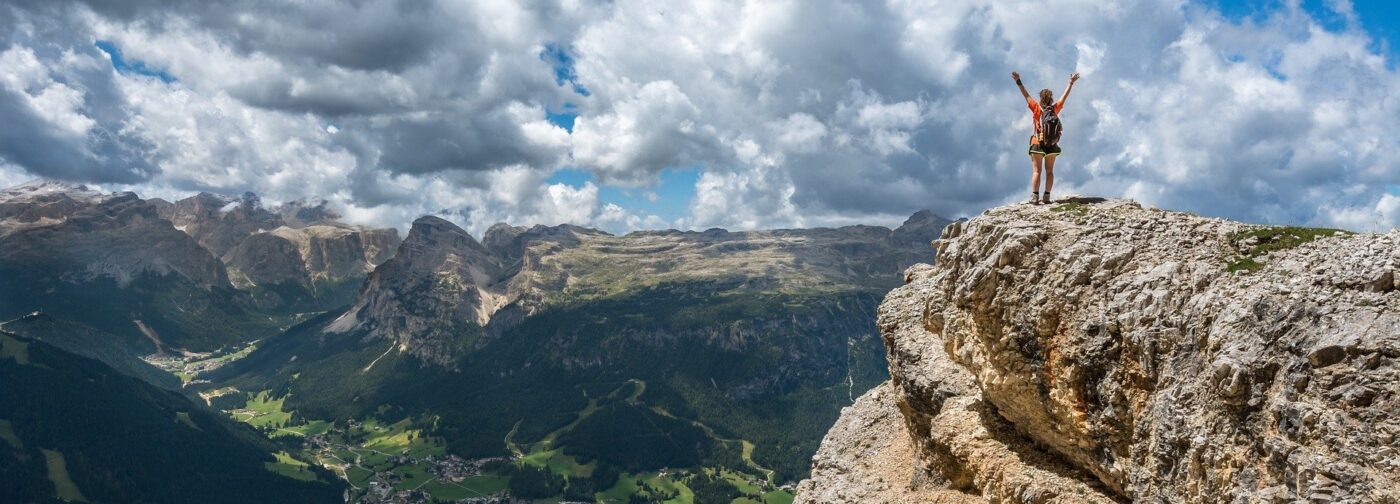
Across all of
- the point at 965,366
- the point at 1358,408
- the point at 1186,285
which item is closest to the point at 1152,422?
the point at 1186,285

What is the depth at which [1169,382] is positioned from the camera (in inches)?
658

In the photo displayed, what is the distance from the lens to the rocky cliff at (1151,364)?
504 inches

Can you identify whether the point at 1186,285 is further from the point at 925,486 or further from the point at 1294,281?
the point at 925,486

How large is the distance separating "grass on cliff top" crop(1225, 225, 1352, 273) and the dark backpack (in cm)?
795

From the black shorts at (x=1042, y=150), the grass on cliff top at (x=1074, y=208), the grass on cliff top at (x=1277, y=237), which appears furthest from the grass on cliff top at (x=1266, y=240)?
the black shorts at (x=1042, y=150)

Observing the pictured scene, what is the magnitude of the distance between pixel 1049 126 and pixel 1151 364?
1090 centimetres

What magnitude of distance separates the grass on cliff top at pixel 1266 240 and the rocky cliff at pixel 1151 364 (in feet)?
0.22

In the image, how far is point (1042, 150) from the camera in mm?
25594

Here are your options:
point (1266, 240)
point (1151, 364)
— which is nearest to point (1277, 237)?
point (1266, 240)

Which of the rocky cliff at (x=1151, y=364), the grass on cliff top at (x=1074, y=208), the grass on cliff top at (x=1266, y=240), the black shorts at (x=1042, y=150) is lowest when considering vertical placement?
the rocky cliff at (x=1151, y=364)

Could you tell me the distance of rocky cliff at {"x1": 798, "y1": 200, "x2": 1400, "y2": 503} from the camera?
42.0 feet

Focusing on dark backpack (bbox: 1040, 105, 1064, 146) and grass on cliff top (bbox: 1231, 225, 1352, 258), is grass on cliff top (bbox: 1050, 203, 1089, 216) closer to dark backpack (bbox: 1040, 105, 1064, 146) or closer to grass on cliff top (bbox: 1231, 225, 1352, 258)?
dark backpack (bbox: 1040, 105, 1064, 146)

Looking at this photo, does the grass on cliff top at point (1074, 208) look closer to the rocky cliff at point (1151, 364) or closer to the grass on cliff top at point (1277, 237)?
the rocky cliff at point (1151, 364)

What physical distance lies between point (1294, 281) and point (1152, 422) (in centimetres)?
451
